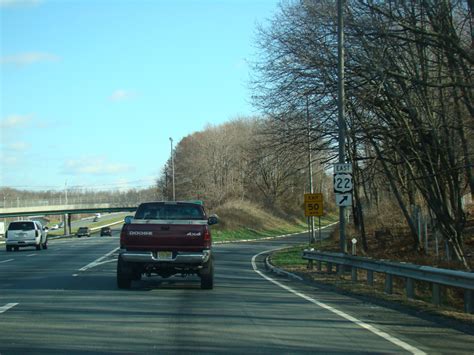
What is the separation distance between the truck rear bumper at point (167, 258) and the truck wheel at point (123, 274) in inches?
11.8

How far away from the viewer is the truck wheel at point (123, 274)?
15719mm

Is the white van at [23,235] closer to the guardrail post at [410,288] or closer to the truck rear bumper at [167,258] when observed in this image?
the truck rear bumper at [167,258]

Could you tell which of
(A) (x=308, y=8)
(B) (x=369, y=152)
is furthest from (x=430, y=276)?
(B) (x=369, y=152)

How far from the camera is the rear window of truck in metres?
16.7

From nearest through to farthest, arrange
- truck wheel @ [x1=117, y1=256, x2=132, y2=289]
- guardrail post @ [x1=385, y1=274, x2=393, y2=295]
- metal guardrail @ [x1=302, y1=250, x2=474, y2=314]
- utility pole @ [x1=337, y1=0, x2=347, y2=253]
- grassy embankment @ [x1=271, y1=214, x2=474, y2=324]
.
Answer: metal guardrail @ [x1=302, y1=250, x2=474, y2=314] < grassy embankment @ [x1=271, y1=214, x2=474, y2=324] < guardrail post @ [x1=385, y1=274, x2=393, y2=295] < truck wheel @ [x1=117, y1=256, x2=132, y2=289] < utility pole @ [x1=337, y1=0, x2=347, y2=253]

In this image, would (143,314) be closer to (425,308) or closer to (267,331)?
(267,331)

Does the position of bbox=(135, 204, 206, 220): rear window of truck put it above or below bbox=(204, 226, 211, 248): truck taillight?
above

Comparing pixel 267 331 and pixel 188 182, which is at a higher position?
pixel 188 182

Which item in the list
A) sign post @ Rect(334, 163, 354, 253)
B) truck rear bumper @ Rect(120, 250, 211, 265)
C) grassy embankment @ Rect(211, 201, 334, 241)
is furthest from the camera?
grassy embankment @ Rect(211, 201, 334, 241)

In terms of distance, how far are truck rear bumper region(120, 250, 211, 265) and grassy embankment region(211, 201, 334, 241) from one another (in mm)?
44987

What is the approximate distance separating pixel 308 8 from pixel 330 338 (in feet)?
50.1

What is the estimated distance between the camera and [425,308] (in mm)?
12789

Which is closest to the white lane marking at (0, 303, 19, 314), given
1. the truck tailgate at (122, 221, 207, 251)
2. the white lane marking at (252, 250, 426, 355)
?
the truck tailgate at (122, 221, 207, 251)

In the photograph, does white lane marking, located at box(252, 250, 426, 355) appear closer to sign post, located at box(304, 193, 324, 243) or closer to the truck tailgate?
the truck tailgate
